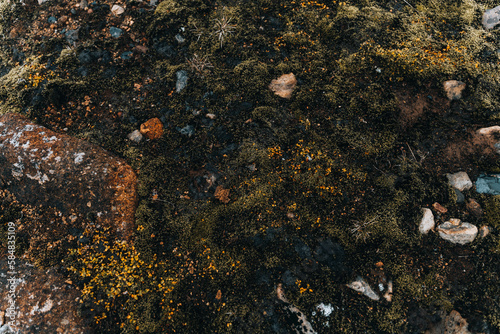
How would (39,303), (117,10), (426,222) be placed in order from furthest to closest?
(117,10) < (426,222) < (39,303)

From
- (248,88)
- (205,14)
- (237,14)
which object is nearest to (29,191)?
(248,88)

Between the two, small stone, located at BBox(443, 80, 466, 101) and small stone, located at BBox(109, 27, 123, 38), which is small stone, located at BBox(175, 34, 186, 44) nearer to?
small stone, located at BBox(109, 27, 123, 38)

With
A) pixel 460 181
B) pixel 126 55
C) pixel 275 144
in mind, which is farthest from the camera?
pixel 126 55

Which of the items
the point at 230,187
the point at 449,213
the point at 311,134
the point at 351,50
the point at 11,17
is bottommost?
the point at 449,213

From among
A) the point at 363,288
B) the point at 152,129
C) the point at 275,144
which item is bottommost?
the point at 363,288

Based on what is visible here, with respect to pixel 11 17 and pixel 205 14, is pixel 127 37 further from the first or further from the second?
pixel 11 17

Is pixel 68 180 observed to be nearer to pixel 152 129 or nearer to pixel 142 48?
pixel 152 129

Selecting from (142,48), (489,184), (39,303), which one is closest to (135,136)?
(142,48)
